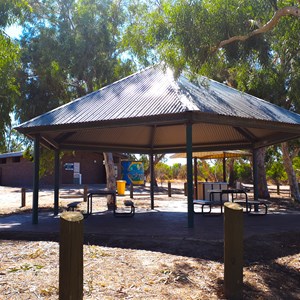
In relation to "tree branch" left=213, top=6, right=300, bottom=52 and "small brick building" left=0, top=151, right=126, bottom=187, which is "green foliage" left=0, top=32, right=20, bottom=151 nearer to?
"tree branch" left=213, top=6, right=300, bottom=52

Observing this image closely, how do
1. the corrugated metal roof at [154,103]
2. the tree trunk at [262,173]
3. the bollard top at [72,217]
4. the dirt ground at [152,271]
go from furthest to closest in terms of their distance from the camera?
the tree trunk at [262,173] < the corrugated metal roof at [154,103] < the dirt ground at [152,271] < the bollard top at [72,217]

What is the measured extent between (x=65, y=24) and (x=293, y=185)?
1415 centimetres

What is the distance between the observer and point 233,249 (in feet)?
13.9

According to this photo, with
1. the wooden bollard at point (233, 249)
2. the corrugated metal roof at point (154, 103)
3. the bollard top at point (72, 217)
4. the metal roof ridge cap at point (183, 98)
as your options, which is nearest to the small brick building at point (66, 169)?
the corrugated metal roof at point (154, 103)

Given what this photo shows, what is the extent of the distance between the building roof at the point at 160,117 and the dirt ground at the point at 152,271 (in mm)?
2866

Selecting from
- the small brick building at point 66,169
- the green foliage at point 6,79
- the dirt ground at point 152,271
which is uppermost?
the green foliage at point 6,79

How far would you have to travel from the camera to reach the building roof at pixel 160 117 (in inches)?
336

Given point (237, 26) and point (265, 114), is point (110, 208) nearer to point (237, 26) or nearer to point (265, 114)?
point (265, 114)

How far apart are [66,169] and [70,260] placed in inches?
1401

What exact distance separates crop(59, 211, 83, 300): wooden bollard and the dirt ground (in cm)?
121

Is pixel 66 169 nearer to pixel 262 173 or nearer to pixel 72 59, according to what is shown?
pixel 72 59

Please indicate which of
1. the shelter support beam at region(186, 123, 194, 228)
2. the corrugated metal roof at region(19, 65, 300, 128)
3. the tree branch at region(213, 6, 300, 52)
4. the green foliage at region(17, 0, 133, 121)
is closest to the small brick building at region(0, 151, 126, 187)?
the green foliage at region(17, 0, 133, 121)

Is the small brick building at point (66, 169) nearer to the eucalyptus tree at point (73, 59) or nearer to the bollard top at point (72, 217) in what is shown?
the eucalyptus tree at point (73, 59)

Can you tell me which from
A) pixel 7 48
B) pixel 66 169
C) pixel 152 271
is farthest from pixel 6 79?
pixel 66 169
